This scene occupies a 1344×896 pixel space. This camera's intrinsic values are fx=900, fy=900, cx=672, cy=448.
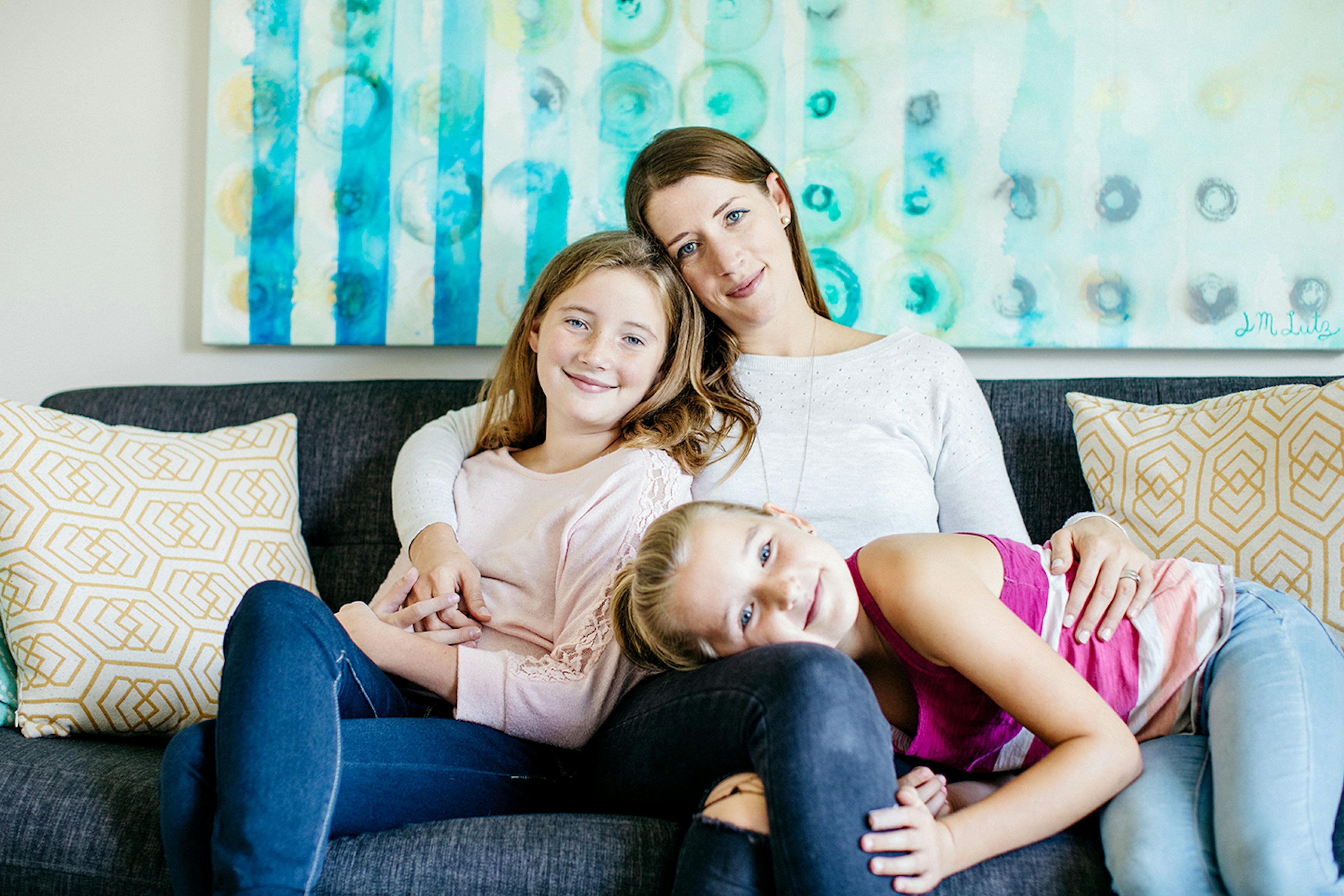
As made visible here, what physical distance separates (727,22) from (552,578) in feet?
3.95

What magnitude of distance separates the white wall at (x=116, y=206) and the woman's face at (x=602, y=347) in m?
0.56

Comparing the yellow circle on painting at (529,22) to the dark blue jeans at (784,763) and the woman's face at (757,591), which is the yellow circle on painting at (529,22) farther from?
the dark blue jeans at (784,763)

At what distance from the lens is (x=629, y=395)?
142cm

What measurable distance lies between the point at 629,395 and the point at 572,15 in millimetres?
902

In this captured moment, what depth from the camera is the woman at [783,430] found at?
1.10m

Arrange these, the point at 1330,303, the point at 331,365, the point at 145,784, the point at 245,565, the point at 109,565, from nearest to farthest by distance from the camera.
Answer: the point at 145,784 < the point at 109,565 < the point at 245,565 < the point at 1330,303 < the point at 331,365

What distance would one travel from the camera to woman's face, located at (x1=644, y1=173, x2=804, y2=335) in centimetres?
146

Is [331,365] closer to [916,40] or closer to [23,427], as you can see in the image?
[23,427]

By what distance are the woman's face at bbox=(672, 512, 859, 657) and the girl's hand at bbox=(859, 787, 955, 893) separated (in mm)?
221

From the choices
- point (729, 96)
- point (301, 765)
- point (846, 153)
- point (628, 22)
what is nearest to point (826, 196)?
point (846, 153)

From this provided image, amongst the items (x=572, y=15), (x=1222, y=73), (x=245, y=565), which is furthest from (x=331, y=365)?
(x=1222, y=73)
